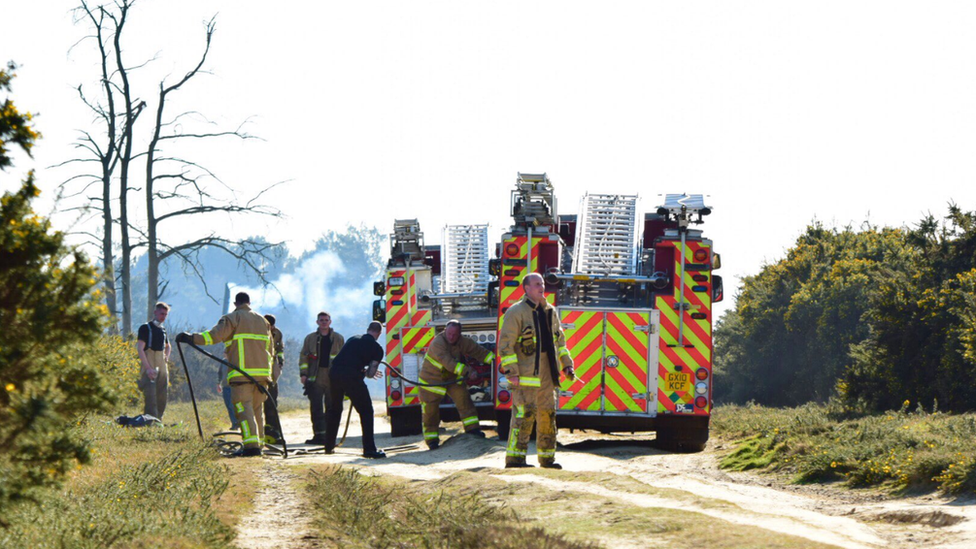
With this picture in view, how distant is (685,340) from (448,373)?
338 cm

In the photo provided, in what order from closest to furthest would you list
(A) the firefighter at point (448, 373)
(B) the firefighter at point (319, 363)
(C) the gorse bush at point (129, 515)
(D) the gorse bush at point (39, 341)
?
1. (D) the gorse bush at point (39, 341)
2. (C) the gorse bush at point (129, 515)
3. (A) the firefighter at point (448, 373)
4. (B) the firefighter at point (319, 363)

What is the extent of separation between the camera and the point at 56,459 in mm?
5312

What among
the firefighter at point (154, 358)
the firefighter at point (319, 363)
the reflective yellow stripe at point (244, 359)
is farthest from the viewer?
the firefighter at point (319, 363)

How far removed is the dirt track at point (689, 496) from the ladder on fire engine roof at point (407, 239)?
3.74 meters

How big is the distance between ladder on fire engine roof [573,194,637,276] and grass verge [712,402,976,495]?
2813 mm

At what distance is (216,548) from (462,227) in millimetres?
13294

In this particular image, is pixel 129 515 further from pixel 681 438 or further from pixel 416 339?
pixel 416 339

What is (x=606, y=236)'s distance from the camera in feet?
51.8

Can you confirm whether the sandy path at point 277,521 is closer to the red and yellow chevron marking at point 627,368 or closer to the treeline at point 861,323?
the red and yellow chevron marking at point 627,368

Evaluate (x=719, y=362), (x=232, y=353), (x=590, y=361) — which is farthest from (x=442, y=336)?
(x=719, y=362)

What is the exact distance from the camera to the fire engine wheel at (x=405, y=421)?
18.4 m

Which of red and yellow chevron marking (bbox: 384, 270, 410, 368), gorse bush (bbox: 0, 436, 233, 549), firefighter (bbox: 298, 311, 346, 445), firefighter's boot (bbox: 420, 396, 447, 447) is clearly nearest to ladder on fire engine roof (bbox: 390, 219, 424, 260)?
red and yellow chevron marking (bbox: 384, 270, 410, 368)

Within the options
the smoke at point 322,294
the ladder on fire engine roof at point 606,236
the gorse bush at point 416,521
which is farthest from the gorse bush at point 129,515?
the smoke at point 322,294

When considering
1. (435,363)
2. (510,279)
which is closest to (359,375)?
(435,363)
